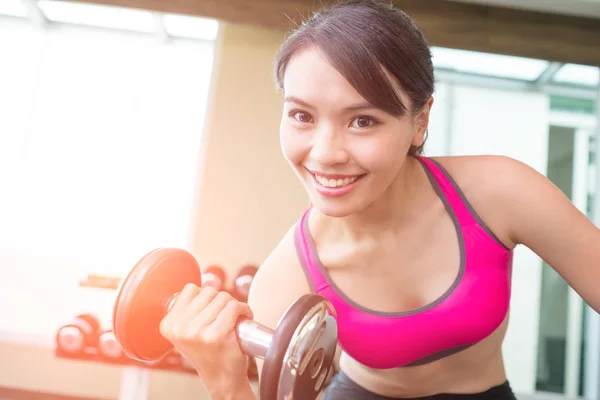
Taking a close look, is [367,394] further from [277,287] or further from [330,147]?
[330,147]

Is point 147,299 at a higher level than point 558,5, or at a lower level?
lower

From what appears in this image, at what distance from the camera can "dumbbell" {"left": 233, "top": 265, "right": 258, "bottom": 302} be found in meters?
2.03

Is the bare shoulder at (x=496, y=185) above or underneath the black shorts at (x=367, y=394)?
above

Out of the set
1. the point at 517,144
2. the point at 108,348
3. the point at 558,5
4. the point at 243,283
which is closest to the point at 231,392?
the point at 243,283

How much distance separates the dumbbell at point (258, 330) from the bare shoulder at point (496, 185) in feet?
1.11

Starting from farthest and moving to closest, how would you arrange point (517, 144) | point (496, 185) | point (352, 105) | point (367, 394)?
point (517, 144) → point (367, 394) → point (496, 185) → point (352, 105)

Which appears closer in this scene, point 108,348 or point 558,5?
point 108,348

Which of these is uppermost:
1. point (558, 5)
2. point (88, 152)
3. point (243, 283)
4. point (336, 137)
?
point (558, 5)

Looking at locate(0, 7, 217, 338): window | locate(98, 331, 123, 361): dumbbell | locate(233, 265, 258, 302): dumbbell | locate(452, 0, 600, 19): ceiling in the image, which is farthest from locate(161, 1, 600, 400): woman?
locate(0, 7, 217, 338): window

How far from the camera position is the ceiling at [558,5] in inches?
80.4

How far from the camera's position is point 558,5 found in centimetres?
208

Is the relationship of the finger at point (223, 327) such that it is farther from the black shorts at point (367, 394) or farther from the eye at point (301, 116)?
the black shorts at point (367, 394)

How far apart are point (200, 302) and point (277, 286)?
0.74ft

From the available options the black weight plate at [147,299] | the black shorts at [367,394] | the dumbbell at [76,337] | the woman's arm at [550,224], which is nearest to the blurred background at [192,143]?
the dumbbell at [76,337]
